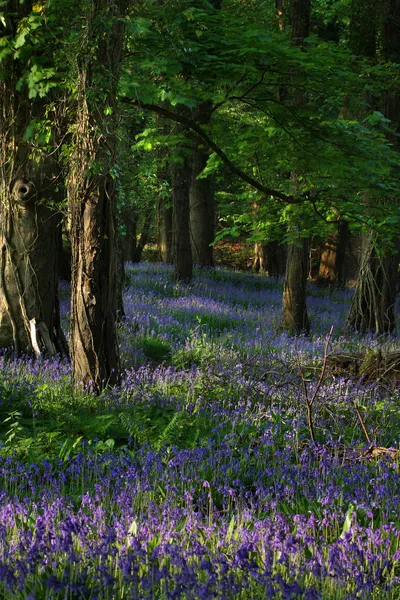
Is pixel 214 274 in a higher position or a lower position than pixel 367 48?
lower

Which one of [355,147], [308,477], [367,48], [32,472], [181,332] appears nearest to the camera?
[32,472]

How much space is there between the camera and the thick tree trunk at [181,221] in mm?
16469

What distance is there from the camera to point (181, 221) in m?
16.7

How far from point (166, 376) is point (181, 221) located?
386 inches

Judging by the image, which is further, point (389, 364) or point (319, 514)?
point (389, 364)

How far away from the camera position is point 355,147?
26.6 ft

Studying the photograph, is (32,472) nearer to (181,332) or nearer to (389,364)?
(389,364)

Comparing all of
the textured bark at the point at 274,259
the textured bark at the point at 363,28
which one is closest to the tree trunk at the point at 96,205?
the textured bark at the point at 363,28

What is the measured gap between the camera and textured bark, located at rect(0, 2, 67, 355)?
7719mm

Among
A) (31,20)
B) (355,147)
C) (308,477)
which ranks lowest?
(308,477)

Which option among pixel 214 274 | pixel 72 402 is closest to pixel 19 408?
pixel 72 402

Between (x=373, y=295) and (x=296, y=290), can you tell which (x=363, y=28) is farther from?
(x=296, y=290)

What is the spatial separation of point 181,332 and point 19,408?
16.2 feet

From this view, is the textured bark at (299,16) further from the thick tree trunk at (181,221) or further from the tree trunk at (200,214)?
the tree trunk at (200,214)
